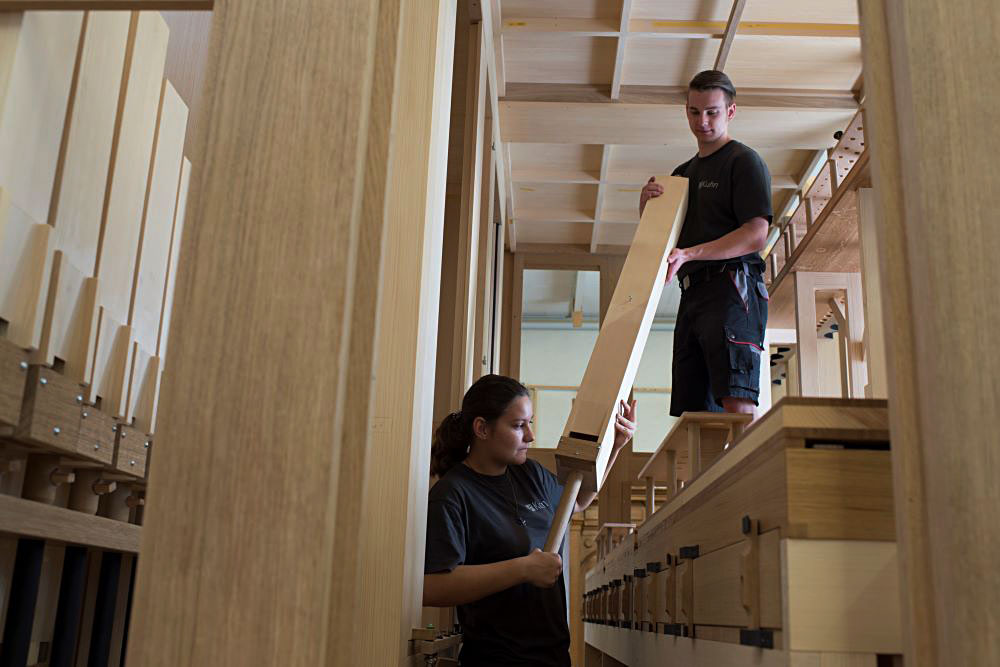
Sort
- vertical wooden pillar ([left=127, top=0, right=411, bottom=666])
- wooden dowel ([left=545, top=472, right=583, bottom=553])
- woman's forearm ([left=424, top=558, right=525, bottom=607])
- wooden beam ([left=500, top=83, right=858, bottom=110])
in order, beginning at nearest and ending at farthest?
vertical wooden pillar ([left=127, top=0, right=411, bottom=666]) < woman's forearm ([left=424, top=558, right=525, bottom=607]) < wooden dowel ([left=545, top=472, right=583, bottom=553]) < wooden beam ([left=500, top=83, right=858, bottom=110])

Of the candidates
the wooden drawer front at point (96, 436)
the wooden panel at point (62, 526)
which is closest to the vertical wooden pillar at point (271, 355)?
the wooden panel at point (62, 526)

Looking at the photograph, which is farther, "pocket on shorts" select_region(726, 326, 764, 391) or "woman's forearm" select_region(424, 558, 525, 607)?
"pocket on shorts" select_region(726, 326, 764, 391)

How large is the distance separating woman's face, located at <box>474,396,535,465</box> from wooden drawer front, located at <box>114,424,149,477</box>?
96 centimetres

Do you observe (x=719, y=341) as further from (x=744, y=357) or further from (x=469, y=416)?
(x=469, y=416)

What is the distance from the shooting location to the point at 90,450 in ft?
6.46

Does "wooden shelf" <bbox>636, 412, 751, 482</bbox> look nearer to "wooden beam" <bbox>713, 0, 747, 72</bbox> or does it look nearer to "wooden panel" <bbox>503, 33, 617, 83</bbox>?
"wooden beam" <bbox>713, 0, 747, 72</bbox>

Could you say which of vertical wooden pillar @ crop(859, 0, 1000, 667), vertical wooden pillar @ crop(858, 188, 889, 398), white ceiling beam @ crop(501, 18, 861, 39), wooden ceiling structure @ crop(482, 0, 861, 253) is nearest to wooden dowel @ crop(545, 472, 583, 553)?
vertical wooden pillar @ crop(859, 0, 1000, 667)

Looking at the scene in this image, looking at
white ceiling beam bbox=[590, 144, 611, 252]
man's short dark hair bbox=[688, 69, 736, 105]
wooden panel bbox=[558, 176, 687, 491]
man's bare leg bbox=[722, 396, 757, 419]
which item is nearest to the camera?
wooden panel bbox=[558, 176, 687, 491]

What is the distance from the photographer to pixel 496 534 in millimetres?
2605

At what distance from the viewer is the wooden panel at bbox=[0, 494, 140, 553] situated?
1.61 meters

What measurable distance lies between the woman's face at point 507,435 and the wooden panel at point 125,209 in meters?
1.05

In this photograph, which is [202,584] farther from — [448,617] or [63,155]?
[448,617]

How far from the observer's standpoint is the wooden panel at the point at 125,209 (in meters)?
2.11

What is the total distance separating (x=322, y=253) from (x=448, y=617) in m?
3.14
